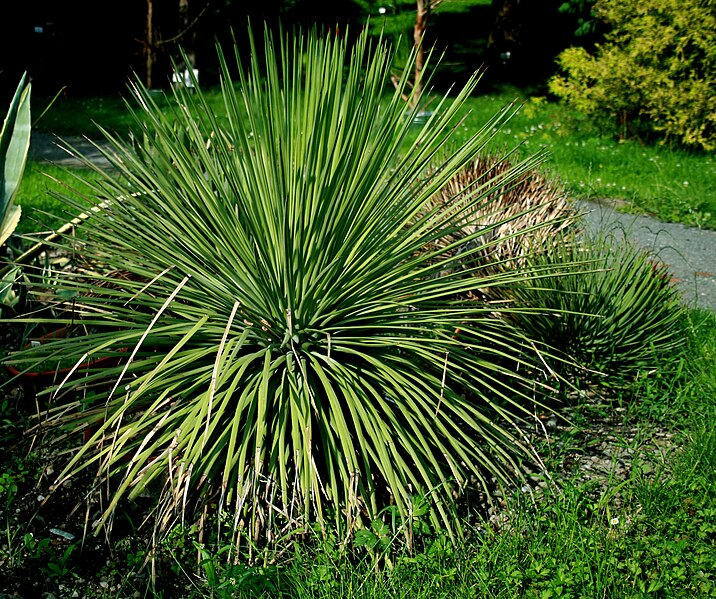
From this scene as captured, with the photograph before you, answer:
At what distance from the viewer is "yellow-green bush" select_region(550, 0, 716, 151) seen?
916 cm

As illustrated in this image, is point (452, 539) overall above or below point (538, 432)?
above

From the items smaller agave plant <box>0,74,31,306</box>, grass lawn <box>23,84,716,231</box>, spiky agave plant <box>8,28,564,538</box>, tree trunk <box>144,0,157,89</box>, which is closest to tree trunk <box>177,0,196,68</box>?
tree trunk <box>144,0,157,89</box>

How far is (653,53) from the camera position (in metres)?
9.57

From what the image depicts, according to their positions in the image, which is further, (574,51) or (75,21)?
(75,21)

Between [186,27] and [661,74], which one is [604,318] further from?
[186,27]

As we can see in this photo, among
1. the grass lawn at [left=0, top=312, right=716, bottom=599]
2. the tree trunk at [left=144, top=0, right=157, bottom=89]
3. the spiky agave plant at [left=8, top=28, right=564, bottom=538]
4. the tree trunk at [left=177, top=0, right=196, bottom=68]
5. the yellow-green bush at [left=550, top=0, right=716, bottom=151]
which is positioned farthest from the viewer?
the tree trunk at [left=177, top=0, right=196, bottom=68]

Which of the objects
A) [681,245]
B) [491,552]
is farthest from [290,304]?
[681,245]

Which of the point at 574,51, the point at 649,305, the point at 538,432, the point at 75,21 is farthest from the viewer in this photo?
the point at 75,21

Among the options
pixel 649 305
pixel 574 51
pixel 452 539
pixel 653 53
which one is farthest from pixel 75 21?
pixel 452 539

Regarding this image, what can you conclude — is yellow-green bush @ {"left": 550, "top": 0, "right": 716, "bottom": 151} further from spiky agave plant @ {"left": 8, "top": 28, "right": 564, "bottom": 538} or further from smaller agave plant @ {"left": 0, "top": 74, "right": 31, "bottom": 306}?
smaller agave plant @ {"left": 0, "top": 74, "right": 31, "bottom": 306}

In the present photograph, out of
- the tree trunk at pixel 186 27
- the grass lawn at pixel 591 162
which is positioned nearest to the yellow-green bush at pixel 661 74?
the grass lawn at pixel 591 162

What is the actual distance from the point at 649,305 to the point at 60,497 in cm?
277

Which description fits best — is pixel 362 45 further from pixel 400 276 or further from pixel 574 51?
pixel 574 51

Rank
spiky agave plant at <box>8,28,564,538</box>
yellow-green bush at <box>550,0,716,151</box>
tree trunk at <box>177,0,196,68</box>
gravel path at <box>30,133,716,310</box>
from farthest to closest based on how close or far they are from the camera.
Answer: tree trunk at <box>177,0,196,68</box> → yellow-green bush at <box>550,0,716,151</box> → gravel path at <box>30,133,716,310</box> → spiky agave plant at <box>8,28,564,538</box>
